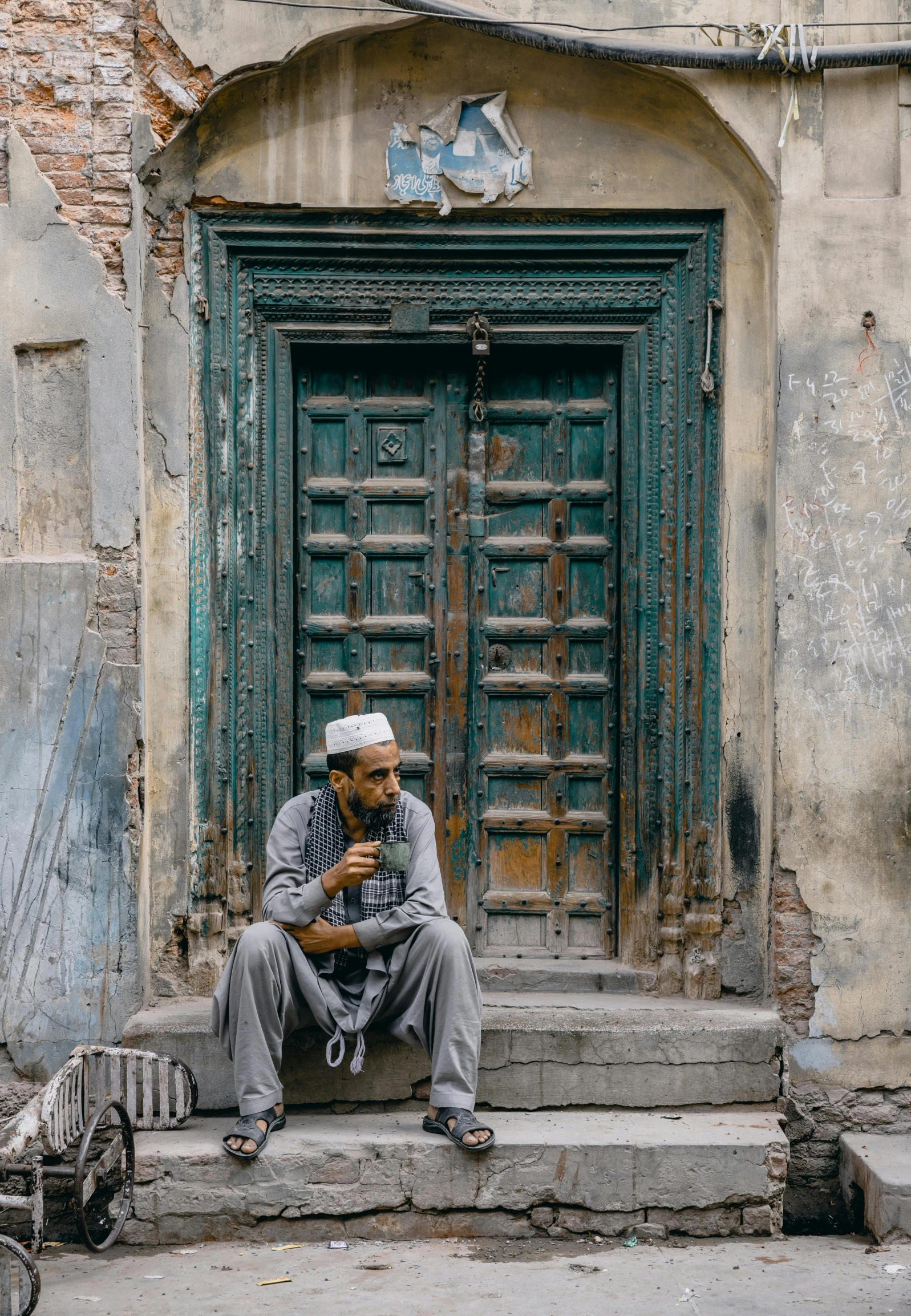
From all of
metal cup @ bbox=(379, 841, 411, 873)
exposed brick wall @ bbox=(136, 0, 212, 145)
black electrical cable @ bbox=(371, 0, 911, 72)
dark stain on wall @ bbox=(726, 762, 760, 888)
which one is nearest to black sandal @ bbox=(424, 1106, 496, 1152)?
metal cup @ bbox=(379, 841, 411, 873)

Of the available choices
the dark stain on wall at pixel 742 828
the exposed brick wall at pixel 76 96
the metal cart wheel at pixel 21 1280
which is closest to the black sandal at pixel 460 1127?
the metal cart wheel at pixel 21 1280

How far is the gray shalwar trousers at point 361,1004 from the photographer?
415 cm

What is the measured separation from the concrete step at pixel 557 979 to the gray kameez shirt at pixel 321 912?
0.86 metres

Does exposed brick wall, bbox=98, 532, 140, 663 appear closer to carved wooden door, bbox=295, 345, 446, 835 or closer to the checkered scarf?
carved wooden door, bbox=295, 345, 446, 835

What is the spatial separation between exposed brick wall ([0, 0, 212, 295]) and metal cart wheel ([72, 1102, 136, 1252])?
2.89m

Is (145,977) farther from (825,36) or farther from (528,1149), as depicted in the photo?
(825,36)

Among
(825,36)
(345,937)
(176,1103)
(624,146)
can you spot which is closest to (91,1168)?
(176,1103)

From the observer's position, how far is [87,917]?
4.70 metres

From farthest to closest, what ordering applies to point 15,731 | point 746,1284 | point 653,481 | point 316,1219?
point 653,481
point 15,731
point 316,1219
point 746,1284

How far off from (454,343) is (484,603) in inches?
40.8

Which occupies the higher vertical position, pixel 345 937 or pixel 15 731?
pixel 15 731

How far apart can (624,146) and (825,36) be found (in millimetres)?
808

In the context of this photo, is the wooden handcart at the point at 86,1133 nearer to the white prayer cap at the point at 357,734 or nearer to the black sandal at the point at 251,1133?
the black sandal at the point at 251,1133

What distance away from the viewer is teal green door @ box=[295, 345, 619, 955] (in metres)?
5.18
